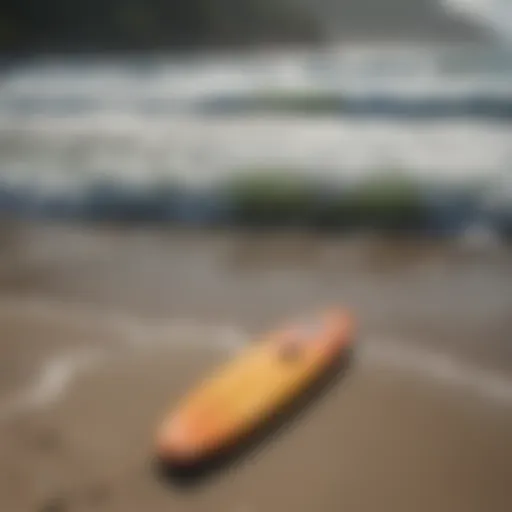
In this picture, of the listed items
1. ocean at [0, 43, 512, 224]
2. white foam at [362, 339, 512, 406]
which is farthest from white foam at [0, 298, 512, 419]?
ocean at [0, 43, 512, 224]

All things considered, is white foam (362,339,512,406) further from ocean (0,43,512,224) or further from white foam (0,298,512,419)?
ocean (0,43,512,224)

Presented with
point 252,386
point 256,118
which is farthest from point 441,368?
point 256,118

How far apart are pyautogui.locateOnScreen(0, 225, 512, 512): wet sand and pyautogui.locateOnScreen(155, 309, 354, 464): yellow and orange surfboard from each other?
20mm

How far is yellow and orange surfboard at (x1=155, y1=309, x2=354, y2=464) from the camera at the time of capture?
582 mm

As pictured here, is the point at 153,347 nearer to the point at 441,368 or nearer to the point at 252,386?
the point at 252,386

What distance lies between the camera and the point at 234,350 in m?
0.71

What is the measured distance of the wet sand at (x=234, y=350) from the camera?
58 cm

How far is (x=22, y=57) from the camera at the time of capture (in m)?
1.29

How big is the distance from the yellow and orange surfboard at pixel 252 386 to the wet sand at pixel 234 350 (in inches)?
0.8

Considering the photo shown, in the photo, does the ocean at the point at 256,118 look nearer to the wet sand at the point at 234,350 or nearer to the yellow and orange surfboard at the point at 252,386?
the wet sand at the point at 234,350

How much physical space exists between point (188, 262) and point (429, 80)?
0.45m

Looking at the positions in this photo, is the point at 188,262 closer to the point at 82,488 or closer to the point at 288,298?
the point at 288,298

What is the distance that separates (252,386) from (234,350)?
84 millimetres

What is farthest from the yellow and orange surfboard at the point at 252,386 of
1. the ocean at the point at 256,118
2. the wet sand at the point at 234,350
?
the ocean at the point at 256,118
